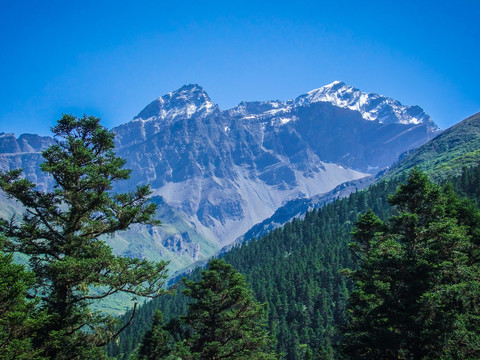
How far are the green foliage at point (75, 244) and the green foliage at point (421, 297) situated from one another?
46.3 feet

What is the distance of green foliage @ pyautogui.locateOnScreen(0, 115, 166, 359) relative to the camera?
1584cm

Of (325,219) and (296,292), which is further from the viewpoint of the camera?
(325,219)

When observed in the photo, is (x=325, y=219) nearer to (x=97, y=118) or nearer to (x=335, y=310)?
(x=335, y=310)

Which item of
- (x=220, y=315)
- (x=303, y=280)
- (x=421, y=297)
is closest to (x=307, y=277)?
(x=303, y=280)

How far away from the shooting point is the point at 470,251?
26.8 m

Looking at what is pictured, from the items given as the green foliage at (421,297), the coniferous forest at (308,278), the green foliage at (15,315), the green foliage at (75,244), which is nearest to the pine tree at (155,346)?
the green foliage at (75,244)

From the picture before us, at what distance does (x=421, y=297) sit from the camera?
18234 millimetres

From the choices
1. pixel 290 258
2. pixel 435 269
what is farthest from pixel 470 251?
pixel 290 258

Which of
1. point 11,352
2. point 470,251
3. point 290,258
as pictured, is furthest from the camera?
point 290,258

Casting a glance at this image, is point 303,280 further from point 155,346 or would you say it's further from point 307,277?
point 155,346

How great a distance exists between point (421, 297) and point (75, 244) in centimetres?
1871

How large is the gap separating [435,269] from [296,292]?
95.5 metres

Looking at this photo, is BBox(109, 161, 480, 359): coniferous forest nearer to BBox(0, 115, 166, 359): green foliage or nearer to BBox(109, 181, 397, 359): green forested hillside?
BBox(109, 181, 397, 359): green forested hillside

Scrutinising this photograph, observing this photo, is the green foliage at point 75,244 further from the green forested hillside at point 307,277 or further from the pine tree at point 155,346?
the green forested hillside at point 307,277
